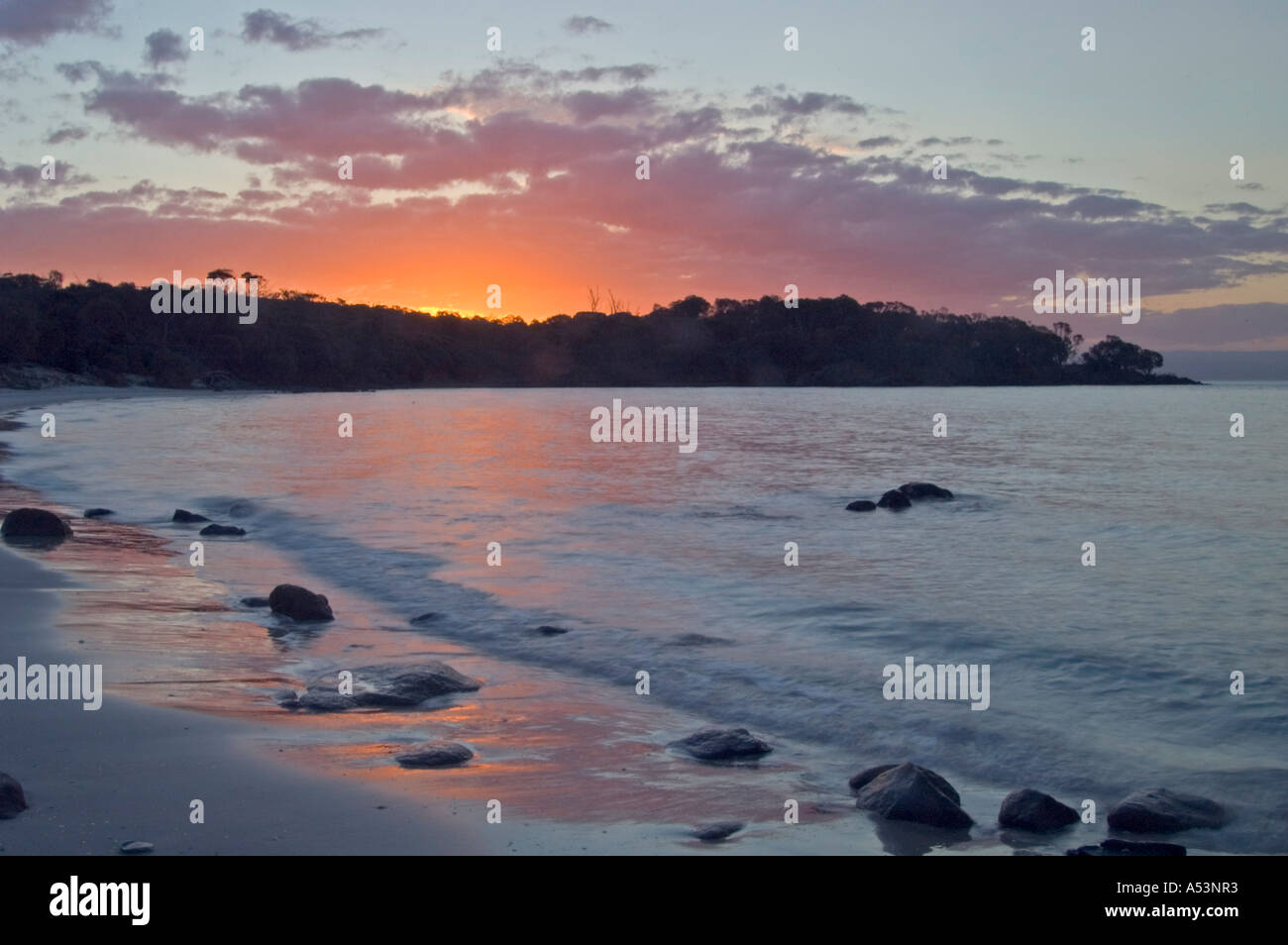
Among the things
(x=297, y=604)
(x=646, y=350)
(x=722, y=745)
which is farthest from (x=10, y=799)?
(x=646, y=350)

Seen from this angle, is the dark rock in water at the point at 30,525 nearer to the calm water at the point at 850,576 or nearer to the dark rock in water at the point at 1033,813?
the calm water at the point at 850,576

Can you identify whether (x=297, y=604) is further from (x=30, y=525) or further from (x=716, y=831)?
(x=30, y=525)

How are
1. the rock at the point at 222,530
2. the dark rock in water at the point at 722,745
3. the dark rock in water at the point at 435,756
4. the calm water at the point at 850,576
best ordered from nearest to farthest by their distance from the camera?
1. the dark rock in water at the point at 435,756
2. the dark rock in water at the point at 722,745
3. the calm water at the point at 850,576
4. the rock at the point at 222,530

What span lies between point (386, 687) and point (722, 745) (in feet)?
8.10

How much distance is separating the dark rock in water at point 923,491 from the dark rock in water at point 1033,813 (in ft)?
56.4

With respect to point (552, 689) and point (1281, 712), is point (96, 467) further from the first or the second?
point (1281, 712)

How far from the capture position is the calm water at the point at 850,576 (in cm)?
763

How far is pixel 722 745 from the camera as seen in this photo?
6652 mm

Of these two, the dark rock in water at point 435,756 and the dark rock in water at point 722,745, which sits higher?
the dark rock in water at point 435,756

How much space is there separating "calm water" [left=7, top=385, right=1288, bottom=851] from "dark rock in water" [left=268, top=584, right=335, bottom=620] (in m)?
1.11

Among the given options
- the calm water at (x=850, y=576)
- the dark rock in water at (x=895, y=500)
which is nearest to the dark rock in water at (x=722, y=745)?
the calm water at (x=850, y=576)
